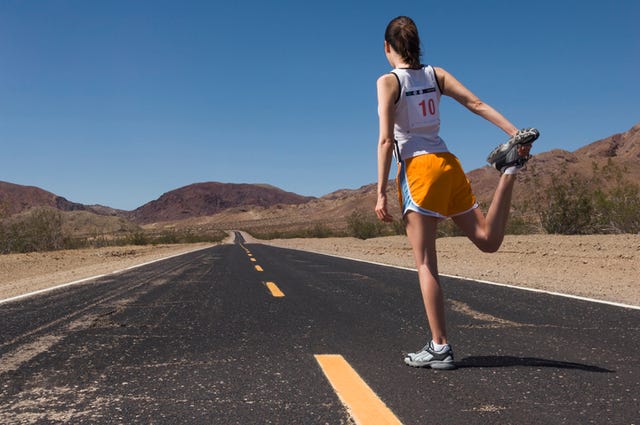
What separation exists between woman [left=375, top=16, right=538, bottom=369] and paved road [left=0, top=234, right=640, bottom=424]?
0.58 m

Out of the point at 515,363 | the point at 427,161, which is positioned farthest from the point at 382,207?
the point at 515,363

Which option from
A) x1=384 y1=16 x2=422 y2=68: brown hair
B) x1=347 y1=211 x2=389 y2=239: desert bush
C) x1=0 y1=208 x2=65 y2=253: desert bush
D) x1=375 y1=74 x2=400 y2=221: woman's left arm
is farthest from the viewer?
x1=347 y1=211 x2=389 y2=239: desert bush

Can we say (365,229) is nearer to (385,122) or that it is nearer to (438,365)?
(438,365)

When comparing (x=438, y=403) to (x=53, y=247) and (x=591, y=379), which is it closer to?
(x=591, y=379)

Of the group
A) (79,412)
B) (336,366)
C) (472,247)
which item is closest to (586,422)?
(336,366)

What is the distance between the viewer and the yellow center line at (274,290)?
6976mm

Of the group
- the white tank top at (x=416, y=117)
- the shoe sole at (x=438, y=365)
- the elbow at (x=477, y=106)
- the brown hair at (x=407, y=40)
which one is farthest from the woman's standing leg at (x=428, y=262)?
the brown hair at (x=407, y=40)

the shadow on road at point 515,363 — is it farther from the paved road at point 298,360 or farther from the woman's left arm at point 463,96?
the woman's left arm at point 463,96

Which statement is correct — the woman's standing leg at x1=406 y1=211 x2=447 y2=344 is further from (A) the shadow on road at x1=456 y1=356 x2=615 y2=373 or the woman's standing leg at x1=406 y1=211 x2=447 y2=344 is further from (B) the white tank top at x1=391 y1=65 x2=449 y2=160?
(B) the white tank top at x1=391 y1=65 x2=449 y2=160

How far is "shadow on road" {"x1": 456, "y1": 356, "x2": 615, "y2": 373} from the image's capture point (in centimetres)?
327

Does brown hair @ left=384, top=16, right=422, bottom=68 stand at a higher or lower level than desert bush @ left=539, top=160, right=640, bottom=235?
higher

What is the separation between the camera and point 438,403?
8.62ft

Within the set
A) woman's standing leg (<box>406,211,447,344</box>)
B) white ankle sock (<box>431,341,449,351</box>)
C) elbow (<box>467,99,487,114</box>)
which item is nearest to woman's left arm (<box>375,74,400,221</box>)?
woman's standing leg (<box>406,211,447,344</box>)

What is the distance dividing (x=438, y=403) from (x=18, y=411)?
7.10 ft
